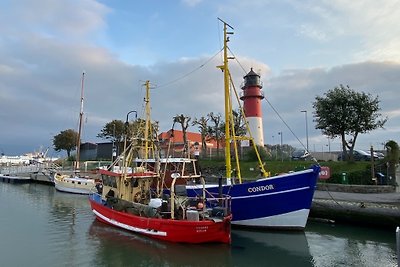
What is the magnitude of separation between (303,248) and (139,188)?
9.20 meters

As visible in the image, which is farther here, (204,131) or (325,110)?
(204,131)

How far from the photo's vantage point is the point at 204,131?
4822 centimetres

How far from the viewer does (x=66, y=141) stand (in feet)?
227

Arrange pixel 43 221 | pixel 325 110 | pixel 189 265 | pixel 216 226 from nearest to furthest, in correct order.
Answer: pixel 189 265, pixel 216 226, pixel 43 221, pixel 325 110

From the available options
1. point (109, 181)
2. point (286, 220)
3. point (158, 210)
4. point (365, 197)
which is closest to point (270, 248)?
point (286, 220)

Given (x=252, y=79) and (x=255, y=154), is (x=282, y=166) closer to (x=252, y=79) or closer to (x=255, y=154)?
(x=255, y=154)

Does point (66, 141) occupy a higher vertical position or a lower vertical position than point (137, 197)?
higher

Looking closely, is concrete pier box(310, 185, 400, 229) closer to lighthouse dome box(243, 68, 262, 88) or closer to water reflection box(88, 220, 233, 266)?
water reflection box(88, 220, 233, 266)

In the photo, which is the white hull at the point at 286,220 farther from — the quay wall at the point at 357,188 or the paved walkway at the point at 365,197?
the quay wall at the point at 357,188

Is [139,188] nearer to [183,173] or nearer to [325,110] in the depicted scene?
[183,173]

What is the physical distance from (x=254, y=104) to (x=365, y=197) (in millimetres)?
23982

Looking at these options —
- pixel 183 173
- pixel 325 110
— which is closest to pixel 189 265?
pixel 183 173

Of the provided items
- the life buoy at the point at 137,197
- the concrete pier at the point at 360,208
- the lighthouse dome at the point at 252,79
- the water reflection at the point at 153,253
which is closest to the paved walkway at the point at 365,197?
the concrete pier at the point at 360,208

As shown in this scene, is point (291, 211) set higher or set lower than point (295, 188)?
lower
